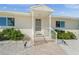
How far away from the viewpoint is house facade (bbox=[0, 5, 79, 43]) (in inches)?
291

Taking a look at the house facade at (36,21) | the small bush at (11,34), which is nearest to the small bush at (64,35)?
the house facade at (36,21)

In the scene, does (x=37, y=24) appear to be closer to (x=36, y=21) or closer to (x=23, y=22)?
(x=36, y=21)

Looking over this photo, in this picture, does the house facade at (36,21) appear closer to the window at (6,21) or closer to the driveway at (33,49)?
the window at (6,21)

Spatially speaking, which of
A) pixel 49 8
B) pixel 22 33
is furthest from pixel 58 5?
pixel 22 33

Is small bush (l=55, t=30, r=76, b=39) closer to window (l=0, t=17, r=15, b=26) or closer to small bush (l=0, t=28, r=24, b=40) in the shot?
small bush (l=0, t=28, r=24, b=40)

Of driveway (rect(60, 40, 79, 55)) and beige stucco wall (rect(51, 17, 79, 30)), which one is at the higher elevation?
beige stucco wall (rect(51, 17, 79, 30))

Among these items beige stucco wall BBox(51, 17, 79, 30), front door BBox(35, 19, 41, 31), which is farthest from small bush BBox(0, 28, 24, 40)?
beige stucco wall BBox(51, 17, 79, 30)

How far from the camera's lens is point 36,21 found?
24.3 ft

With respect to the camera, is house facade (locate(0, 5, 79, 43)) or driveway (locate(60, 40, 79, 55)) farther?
driveway (locate(60, 40, 79, 55))

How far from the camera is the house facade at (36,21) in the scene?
7.39m
